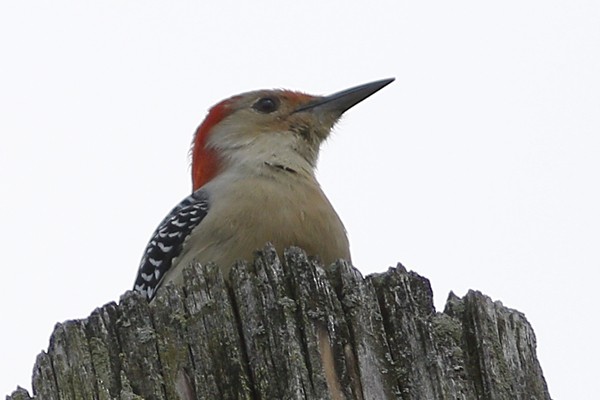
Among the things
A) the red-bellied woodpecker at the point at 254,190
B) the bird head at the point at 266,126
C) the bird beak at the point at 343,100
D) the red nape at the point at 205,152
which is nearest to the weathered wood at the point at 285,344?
the red-bellied woodpecker at the point at 254,190

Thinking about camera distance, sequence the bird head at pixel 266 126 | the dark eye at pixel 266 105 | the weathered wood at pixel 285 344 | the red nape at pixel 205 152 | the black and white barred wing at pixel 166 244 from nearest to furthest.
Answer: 1. the weathered wood at pixel 285 344
2. the black and white barred wing at pixel 166 244
3. the bird head at pixel 266 126
4. the red nape at pixel 205 152
5. the dark eye at pixel 266 105

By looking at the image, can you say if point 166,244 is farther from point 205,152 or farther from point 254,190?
point 205,152

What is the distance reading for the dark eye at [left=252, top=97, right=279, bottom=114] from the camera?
7132 millimetres

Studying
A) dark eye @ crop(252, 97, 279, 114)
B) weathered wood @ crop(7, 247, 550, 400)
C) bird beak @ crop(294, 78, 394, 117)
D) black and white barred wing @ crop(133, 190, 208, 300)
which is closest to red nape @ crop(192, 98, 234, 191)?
dark eye @ crop(252, 97, 279, 114)

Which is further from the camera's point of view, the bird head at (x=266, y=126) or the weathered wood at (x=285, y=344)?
the bird head at (x=266, y=126)

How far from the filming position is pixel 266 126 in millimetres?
6969

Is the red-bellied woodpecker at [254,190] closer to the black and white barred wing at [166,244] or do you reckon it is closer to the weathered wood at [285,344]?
the black and white barred wing at [166,244]

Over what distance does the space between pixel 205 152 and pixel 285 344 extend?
3.69 metres

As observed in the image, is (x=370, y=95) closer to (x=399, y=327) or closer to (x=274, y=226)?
(x=274, y=226)

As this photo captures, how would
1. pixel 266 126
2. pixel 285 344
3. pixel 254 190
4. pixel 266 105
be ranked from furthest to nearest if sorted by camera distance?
pixel 266 105, pixel 266 126, pixel 254 190, pixel 285 344

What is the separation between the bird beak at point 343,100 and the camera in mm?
7035

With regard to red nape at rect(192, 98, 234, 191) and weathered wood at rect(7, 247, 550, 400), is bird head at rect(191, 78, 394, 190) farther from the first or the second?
weathered wood at rect(7, 247, 550, 400)

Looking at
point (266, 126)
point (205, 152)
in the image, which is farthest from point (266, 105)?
point (205, 152)

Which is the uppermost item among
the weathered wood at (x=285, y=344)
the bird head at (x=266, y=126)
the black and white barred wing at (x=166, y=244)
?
the bird head at (x=266, y=126)
